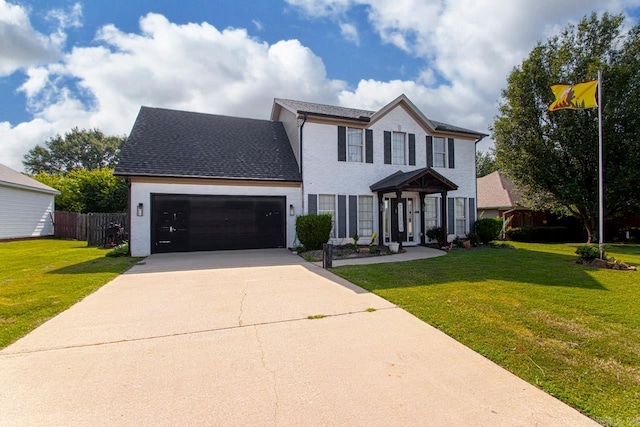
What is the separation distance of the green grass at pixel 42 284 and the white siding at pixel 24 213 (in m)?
Answer: 7.99

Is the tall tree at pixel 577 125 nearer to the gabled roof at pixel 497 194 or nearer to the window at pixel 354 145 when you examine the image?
the gabled roof at pixel 497 194

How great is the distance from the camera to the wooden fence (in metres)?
15.2

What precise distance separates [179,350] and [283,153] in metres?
11.8

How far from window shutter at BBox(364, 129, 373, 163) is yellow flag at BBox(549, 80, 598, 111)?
22.0 ft

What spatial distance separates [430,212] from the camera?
14.5 metres

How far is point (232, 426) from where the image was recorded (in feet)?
7.26

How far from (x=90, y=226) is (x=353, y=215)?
13.4m

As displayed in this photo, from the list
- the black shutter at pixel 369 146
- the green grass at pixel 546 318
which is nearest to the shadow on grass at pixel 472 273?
the green grass at pixel 546 318

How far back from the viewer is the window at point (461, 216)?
14.9m

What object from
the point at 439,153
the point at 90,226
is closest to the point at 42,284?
the point at 90,226

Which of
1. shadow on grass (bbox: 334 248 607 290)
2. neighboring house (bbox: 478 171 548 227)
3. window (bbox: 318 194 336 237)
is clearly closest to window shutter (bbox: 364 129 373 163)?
window (bbox: 318 194 336 237)

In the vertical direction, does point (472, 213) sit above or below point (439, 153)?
below

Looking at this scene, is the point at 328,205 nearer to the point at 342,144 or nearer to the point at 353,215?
the point at 353,215

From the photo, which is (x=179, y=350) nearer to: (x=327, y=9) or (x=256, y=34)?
(x=327, y=9)
